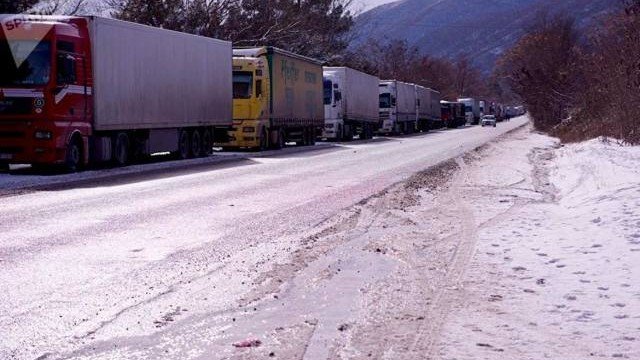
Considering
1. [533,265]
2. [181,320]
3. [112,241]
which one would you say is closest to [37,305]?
[181,320]

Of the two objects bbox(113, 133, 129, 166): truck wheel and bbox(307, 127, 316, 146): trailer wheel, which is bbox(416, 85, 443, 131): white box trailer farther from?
bbox(113, 133, 129, 166): truck wheel

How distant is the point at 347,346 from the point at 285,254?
3689mm

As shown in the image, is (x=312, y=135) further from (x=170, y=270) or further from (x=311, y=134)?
(x=170, y=270)

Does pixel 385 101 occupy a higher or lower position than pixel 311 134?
higher

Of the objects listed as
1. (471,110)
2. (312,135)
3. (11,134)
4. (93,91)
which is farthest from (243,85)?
(471,110)

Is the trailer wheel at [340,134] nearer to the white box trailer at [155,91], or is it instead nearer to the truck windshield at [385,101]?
the truck windshield at [385,101]

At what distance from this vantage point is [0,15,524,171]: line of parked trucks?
1980cm

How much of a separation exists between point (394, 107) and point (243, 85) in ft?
95.7

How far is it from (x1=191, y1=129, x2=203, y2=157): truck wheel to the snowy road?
1131 cm

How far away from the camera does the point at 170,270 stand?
840 centimetres

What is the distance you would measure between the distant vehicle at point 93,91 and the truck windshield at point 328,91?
59.2ft

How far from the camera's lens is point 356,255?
370 inches

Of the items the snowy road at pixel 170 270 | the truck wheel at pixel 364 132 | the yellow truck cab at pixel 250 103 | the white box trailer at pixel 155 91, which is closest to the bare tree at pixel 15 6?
the yellow truck cab at pixel 250 103

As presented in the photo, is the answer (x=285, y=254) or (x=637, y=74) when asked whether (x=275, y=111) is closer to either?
(x=637, y=74)
